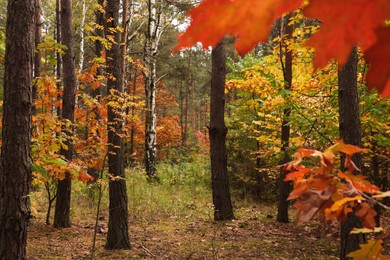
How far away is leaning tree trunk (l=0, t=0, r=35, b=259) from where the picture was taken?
2.94 meters

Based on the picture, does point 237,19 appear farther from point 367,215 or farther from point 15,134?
point 15,134

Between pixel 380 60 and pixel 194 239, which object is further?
pixel 194 239

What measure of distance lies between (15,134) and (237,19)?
9.84 feet

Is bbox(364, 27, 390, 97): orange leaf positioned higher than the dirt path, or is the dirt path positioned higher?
bbox(364, 27, 390, 97): orange leaf

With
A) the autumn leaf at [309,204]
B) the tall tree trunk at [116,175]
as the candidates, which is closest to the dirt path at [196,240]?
the tall tree trunk at [116,175]

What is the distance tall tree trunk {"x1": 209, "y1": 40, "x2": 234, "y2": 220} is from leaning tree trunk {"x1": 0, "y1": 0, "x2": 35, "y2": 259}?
4.63 meters

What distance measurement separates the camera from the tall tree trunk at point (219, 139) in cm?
721

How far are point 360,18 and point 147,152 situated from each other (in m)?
12.3

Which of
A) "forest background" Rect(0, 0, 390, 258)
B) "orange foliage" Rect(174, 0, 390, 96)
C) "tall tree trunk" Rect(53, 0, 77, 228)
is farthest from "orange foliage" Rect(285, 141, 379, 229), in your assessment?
"tall tree trunk" Rect(53, 0, 77, 228)

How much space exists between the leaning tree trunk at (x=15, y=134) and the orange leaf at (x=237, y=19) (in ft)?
9.70

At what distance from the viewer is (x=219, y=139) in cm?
730

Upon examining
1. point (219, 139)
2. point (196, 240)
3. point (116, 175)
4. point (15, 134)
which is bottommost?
point (196, 240)

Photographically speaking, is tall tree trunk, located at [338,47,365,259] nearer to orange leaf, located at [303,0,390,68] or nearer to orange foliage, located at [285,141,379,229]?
orange foliage, located at [285,141,379,229]

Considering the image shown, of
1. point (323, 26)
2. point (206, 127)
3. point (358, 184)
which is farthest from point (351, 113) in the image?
point (206, 127)
